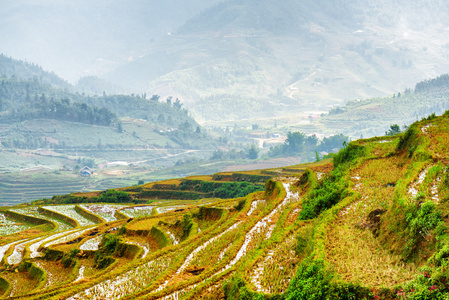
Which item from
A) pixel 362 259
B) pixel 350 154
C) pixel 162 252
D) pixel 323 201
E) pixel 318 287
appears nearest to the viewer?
pixel 318 287

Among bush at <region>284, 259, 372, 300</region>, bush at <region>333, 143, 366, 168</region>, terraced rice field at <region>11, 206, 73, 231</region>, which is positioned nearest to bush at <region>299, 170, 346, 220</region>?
bush at <region>333, 143, 366, 168</region>

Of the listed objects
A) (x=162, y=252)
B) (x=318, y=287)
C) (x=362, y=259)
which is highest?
(x=362, y=259)

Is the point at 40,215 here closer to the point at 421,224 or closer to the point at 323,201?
the point at 323,201

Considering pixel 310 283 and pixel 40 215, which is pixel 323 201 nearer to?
pixel 310 283

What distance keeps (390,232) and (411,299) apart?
13.1 ft

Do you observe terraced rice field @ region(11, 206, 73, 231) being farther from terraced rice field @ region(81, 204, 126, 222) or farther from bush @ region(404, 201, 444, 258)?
bush @ region(404, 201, 444, 258)

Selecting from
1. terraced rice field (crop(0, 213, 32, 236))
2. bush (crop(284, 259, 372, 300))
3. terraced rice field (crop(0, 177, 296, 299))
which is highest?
bush (crop(284, 259, 372, 300))

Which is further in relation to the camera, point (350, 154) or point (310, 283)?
point (350, 154)

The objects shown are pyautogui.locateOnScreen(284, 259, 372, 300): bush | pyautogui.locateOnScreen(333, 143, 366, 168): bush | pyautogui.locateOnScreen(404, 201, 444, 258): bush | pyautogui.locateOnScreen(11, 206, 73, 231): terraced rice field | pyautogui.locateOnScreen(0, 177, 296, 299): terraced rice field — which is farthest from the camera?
pyautogui.locateOnScreen(11, 206, 73, 231): terraced rice field

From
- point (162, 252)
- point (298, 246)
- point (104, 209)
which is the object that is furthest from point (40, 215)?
point (298, 246)

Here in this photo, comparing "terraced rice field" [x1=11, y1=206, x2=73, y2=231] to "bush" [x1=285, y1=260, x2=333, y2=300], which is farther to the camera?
"terraced rice field" [x1=11, y1=206, x2=73, y2=231]

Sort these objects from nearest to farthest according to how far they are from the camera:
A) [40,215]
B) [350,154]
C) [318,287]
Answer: [318,287]
[350,154]
[40,215]

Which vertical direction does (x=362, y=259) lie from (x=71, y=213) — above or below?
above

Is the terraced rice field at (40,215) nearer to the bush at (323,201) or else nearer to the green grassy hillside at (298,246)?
the green grassy hillside at (298,246)
